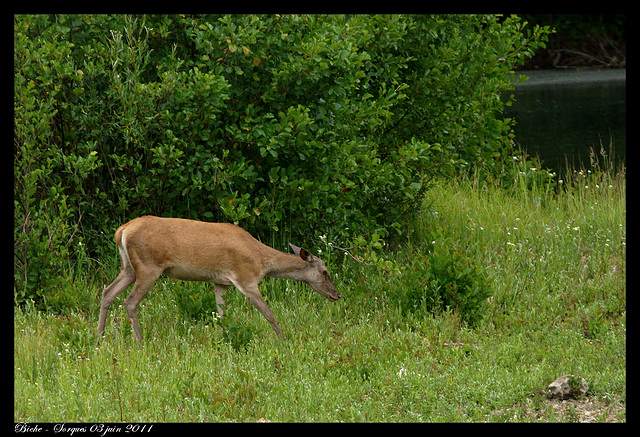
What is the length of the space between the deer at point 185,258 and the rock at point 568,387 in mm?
2476

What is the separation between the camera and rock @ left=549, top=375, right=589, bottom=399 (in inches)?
251

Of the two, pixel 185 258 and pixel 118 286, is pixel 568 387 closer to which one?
pixel 185 258

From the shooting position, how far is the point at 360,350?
7.36 m

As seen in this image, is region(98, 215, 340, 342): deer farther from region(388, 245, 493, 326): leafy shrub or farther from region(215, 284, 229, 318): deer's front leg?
region(388, 245, 493, 326): leafy shrub

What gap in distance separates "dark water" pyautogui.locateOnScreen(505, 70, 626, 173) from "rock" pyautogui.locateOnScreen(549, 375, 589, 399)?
33.9 ft

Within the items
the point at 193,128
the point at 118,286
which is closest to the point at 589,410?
the point at 118,286

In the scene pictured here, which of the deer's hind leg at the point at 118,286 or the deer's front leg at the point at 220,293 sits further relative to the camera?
the deer's front leg at the point at 220,293

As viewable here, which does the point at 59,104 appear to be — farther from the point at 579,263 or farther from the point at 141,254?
the point at 579,263

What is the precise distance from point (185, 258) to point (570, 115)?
1674 centimetres

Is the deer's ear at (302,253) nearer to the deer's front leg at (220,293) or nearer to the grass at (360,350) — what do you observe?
the grass at (360,350)

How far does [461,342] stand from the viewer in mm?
7777

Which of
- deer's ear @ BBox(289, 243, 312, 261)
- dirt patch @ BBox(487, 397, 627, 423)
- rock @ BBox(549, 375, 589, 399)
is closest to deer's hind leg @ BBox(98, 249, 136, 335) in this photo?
deer's ear @ BBox(289, 243, 312, 261)

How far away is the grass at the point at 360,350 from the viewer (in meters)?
6.21

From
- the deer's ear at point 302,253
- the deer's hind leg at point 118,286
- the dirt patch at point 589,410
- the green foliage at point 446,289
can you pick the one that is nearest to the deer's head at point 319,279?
the deer's ear at point 302,253
